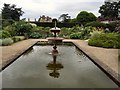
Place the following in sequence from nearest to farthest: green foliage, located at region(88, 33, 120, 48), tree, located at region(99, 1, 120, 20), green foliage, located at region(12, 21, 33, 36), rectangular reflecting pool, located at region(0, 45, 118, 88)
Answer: rectangular reflecting pool, located at region(0, 45, 118, 88)
green foliage, located at region(88, 33, 120, 48)
green foliage, located at region(12, 21, 33, 36)
tree, located at region(99, 1, 120, 20)

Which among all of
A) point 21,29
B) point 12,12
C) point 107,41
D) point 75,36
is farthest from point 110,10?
point 107,41

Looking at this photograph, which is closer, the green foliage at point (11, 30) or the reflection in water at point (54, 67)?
the reflection in water at point (54, 67)

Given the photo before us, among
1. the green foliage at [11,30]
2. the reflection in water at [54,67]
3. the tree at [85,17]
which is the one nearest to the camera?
the reflection in water at [54,67]

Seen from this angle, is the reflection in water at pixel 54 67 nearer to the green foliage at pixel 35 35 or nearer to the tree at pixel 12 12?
the green foliage at pixel 35 35

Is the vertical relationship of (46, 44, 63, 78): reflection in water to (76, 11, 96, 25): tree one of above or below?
below

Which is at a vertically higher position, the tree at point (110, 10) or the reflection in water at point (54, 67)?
the tree at point (110, 10)

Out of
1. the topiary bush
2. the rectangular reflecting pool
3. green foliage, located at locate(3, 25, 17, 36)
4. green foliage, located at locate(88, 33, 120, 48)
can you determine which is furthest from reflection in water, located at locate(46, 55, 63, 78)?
the topiary bush

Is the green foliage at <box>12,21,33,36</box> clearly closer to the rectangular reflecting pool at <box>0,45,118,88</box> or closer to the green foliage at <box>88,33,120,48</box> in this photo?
the green foliage at <box>88,33,120,48</box>

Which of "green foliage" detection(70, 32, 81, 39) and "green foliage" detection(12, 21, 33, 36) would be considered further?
"green foliage" detection(12, 21, 33, 36)

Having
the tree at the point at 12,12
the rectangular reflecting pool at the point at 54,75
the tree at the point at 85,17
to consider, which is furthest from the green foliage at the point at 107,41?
the tree at the point at 12,12

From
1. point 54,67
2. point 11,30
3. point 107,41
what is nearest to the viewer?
point 54,67

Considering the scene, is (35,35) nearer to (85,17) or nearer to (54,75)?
(85,17)

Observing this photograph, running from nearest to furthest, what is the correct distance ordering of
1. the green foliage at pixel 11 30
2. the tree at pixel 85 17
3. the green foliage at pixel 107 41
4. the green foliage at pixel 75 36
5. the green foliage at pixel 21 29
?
the green foliage at pixel 107 41 < the green foliage at pixel 11 30 < the green foliage at pixel 75 36 < the green foliage at pixel 21 29 < the tree at pixel 85 17

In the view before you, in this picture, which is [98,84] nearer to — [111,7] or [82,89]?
[82,89]
